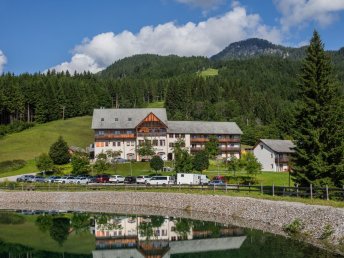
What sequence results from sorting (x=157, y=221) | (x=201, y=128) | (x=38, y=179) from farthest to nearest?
1. (x=201, y=128)
2. (x=38, y=179)
3. (x=157, y=221)

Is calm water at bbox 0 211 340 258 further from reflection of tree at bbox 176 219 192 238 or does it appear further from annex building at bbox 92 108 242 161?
annex building at bbox 92 108 242 161

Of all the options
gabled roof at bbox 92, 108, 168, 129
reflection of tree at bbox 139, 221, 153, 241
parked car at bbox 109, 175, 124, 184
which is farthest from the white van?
gabled roof at bbox 92, 108, 168, 129

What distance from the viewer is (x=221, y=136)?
10881 centimetres

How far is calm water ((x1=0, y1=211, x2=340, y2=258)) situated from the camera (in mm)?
30453

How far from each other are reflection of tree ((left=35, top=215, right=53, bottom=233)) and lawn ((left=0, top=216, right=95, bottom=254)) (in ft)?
1.76

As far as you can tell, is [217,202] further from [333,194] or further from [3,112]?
[3,112]

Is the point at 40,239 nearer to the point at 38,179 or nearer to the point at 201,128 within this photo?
the point at 38,179

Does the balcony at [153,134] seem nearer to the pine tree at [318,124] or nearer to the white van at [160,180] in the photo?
the white van at [160,180]

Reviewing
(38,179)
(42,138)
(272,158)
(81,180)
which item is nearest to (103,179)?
(81,180)

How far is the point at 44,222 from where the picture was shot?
152 ft

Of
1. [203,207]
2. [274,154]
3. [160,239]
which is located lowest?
[160,239]

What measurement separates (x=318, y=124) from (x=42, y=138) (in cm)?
8628

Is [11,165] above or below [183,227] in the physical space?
above

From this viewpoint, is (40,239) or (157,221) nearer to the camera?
(40,239)
